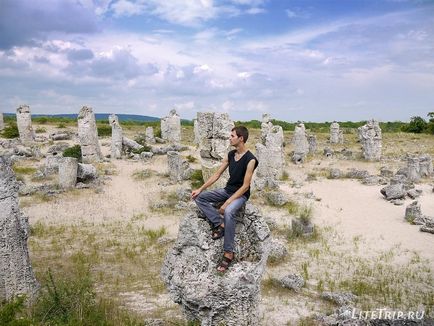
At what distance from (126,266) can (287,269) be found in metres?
3.62

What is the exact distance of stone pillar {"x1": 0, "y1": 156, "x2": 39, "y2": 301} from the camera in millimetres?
7074

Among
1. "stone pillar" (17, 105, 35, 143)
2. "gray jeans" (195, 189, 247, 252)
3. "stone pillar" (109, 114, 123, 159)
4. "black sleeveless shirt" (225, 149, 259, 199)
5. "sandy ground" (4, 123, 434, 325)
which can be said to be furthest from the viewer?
"stone pillar" (17, 105, 35, 143)

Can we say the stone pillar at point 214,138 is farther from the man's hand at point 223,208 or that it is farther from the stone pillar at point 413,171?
the stone pillar at point 413,171

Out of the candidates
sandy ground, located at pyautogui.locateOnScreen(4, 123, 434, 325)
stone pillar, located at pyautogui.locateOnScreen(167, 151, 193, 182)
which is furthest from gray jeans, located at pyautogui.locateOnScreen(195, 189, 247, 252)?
stone pillar, located at pyautogui.locateOnScreen(167, 151, 193, 182)

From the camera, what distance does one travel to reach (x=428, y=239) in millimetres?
11281

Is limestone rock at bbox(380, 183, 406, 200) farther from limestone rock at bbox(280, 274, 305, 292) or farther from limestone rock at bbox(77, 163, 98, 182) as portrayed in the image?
limestone rock at bbox(77, 163, 98, 182)

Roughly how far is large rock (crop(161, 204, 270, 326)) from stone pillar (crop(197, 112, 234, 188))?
5.93 metres

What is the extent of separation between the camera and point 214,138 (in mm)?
11352

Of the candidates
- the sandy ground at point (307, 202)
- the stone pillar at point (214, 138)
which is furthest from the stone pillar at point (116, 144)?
the stone pillar at point (214, 138)

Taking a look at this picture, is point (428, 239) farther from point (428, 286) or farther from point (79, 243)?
point (79, 243)

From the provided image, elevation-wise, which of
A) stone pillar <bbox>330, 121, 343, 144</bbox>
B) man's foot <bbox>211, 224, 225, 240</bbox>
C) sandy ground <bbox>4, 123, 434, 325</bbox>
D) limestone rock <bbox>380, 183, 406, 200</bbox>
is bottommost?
sandy ground <bbox>4, 123, 434, 325</bbox>

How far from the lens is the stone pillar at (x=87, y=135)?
22266 mm

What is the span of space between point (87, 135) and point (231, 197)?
18.6 m

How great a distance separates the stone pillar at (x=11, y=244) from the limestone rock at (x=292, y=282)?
15.4 ft
